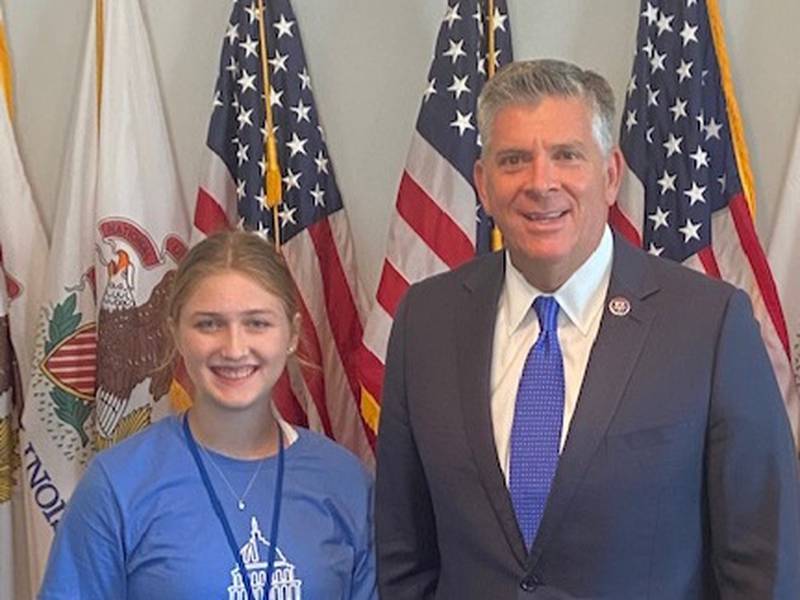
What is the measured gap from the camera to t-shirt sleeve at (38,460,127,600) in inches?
68.6

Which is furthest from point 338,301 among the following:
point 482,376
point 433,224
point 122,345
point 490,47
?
point 482,376

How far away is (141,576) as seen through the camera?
176 centimetres

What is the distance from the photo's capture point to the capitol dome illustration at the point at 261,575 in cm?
175

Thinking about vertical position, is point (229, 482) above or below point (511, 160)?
below

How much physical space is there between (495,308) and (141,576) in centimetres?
69

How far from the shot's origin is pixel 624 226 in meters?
2.65

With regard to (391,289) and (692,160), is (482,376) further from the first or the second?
(692,160)

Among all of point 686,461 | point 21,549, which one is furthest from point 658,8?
point 21,549

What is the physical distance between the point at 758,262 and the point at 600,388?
1171 mm

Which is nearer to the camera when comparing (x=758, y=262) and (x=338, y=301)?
(x=758, y=262)

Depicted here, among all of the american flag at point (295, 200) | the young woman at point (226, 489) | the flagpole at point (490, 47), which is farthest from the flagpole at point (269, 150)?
the young woman at point (226, 489)

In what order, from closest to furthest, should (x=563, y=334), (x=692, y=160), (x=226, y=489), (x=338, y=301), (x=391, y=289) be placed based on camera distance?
(x=563, y=334) → (x=226, y=489) → (x=692, y=160) → (x=391, y=289) → (x=338, y=301)

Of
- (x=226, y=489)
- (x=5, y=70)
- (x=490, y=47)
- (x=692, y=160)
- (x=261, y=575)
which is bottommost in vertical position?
(x=261, y=575)

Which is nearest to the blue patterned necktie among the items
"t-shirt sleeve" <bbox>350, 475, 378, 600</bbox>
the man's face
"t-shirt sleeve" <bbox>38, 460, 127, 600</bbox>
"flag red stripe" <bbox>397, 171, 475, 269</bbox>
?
the man's face
